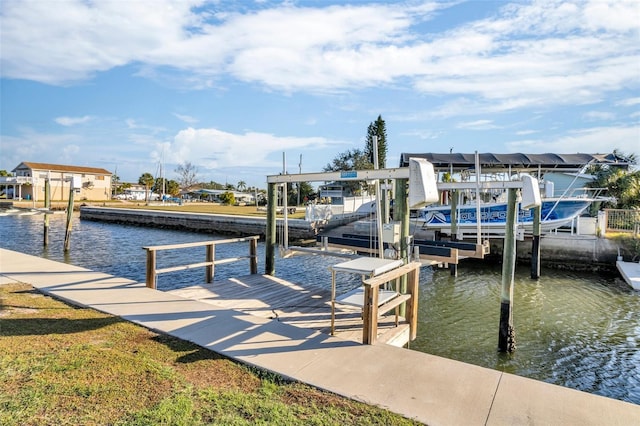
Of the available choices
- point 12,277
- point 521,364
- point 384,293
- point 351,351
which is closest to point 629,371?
point 521,364

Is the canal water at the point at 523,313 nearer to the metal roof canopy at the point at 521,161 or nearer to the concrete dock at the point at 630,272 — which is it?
the concrete dock at the point at 630,272

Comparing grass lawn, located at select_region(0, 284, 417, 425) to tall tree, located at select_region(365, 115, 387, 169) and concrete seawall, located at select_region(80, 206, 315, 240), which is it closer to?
concrete seawall, located at select_region(80, 206, 315, 240)

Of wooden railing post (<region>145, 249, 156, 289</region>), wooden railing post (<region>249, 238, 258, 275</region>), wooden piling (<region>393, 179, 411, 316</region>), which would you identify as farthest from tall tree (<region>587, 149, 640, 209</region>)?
wooden railing post (<region>145, 249, 156, 289</region>)

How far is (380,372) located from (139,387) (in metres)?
2.53

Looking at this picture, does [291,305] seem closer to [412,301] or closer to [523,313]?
[412,301]

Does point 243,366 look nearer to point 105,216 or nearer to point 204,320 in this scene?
point 204,320

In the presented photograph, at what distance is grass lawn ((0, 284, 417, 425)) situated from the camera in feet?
11.2

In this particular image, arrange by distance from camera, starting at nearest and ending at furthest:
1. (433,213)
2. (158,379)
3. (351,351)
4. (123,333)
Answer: (158,379), (351,351), (123,333), (433,213)

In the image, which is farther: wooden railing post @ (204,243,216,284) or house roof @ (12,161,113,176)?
house roof @ (12,161,113,176)

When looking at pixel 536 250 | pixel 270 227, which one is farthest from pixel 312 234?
pixel 270 227

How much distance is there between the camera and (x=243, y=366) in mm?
4531

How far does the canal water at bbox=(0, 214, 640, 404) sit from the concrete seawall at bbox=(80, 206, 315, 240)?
6.34 meters

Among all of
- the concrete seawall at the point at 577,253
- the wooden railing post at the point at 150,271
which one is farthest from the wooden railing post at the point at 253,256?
the concrete seawall at the point at 577,253

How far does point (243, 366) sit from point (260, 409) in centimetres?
103
